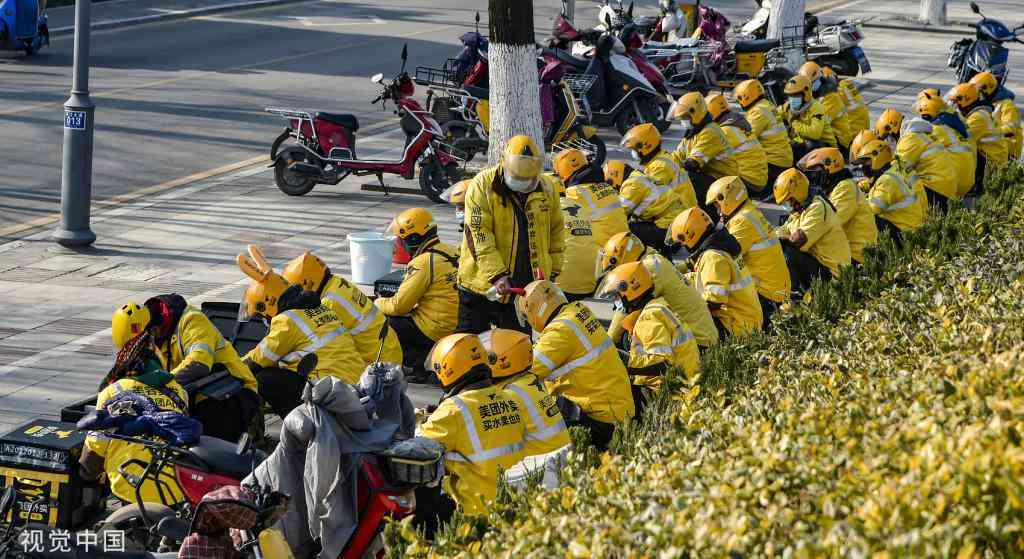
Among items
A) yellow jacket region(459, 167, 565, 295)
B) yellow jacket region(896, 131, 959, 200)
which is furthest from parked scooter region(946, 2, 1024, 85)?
yellow jacket region(459, 167, 565, 295)

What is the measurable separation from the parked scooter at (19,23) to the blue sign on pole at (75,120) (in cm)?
1244

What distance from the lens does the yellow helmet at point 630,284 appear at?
30.8 feet

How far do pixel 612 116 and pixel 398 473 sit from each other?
554 inches

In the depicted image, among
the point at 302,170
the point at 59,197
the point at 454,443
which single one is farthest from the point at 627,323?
the point at 59,197

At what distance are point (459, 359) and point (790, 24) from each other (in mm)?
18178

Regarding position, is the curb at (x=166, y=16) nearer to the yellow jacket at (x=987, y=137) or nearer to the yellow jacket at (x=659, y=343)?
the yellow jacket at (x=987, y=137)

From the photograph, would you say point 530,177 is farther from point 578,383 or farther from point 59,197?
point 59,197

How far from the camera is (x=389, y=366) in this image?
8180 mm

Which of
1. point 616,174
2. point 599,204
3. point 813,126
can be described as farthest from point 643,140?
point 813,126

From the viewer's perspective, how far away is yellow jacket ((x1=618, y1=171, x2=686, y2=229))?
13.5m

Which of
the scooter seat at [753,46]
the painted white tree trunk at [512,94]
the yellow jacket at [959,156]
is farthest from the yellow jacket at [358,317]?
the scooter seat at [753,46]

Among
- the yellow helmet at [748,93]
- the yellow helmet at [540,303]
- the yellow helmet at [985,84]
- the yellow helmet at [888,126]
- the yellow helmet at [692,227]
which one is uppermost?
the yellow helmet at [985,84]

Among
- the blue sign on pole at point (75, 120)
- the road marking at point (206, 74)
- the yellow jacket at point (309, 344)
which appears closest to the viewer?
the yellow jacket at point (309, 344)

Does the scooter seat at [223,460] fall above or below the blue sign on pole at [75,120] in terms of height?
below
